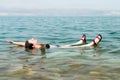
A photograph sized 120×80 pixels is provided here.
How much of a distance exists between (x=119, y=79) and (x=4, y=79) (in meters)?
4.86

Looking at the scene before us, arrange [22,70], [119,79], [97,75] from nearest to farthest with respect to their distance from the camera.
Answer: [119,79] < [97,75] < [22,70]

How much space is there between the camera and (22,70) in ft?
45.1

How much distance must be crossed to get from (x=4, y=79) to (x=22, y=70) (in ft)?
5.83

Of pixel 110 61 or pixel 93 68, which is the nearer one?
pixel 93 68

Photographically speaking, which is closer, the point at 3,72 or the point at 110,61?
the point at 3,72

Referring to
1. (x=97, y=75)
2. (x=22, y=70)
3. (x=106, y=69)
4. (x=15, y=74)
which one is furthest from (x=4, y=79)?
(x=106, y=69)

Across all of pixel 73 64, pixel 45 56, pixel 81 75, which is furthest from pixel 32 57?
pixel 81 75

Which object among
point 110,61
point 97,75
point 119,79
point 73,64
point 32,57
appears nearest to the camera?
point 119,79

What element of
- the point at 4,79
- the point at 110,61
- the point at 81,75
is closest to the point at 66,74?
the point at 81,75

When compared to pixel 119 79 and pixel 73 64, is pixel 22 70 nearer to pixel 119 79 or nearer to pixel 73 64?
pixel 73 64

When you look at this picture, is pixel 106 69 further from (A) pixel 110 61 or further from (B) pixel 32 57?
(B) pixel 32 57

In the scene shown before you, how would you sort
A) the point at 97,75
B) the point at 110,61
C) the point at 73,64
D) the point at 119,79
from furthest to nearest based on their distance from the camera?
the point at 110,61, the point at 73,64, the point at 97,75, the point at 119,79

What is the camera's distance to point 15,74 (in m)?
12.9

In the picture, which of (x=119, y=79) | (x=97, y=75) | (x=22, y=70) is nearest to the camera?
(x=119, y=79)
